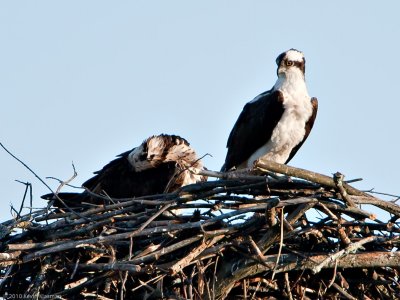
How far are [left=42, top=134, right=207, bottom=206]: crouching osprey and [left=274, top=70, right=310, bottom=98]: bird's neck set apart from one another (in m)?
1.05

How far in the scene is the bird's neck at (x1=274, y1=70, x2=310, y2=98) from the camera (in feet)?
30.8

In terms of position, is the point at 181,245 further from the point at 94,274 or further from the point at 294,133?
the point at 294,133

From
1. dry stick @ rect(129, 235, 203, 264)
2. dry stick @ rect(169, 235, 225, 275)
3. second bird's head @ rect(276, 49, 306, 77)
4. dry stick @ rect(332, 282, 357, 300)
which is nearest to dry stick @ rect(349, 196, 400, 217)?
dry stick @ rect(332, 282, 357, 300)

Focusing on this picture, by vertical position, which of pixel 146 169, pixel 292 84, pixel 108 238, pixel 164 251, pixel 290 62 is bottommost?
pixel 164 251

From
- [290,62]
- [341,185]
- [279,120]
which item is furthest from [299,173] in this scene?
[290,62]

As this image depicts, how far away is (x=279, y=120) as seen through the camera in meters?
9.24

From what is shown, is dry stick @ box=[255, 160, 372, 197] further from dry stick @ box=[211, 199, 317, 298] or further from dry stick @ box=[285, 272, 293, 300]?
dry stick @ box=[285, 272, 293, 300]

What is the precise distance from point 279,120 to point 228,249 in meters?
3.02

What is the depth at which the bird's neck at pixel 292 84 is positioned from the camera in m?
9.38

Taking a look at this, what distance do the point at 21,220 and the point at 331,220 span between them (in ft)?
7.03

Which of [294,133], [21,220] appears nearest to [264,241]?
[21,220]

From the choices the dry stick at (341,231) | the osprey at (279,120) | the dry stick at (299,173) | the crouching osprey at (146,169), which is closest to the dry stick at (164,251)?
the dry stick at (299,173)

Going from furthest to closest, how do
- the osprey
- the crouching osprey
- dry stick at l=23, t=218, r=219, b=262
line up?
the osprey, the crouching osprey, dry stick at l=23, t=218, r=219, b=262

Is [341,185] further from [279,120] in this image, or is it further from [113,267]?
[279,120]
